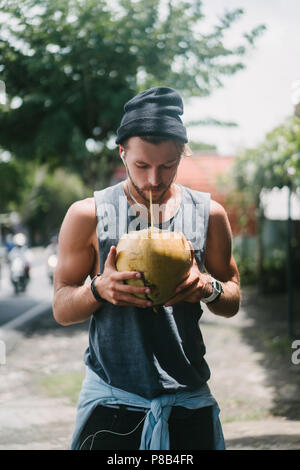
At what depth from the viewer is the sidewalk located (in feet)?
12.0

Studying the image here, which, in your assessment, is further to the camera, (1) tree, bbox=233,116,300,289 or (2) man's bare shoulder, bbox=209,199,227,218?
(1) tree, bbox=233,116,300,289

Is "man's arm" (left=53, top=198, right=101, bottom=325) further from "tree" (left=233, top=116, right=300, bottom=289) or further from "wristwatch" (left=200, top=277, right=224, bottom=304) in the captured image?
"tree" (left=233, top=116, right=300, bottom=289)

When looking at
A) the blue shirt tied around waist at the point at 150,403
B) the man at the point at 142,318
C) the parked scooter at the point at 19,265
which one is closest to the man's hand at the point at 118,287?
the man at the point at 142,318

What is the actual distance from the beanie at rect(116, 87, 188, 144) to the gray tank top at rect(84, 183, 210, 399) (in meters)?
0.20

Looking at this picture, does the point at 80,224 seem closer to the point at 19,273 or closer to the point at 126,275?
the point at 126,275

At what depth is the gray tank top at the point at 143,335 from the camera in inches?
54.9

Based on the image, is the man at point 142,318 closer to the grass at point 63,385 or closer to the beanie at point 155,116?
the beanie at point 155,116

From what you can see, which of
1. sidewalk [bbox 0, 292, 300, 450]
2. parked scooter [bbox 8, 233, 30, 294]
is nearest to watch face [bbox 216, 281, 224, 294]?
sidewalk [bbox 0, 292, 300, 450]

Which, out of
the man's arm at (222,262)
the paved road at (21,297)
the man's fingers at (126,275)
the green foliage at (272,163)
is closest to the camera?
the man's fingers at (126,275)

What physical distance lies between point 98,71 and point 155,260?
5230 millimetres

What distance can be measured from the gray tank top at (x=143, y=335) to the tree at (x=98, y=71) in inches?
147

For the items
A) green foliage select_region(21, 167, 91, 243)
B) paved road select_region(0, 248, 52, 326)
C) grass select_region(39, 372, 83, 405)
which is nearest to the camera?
grass select_region(39, 372, 83, 405)
